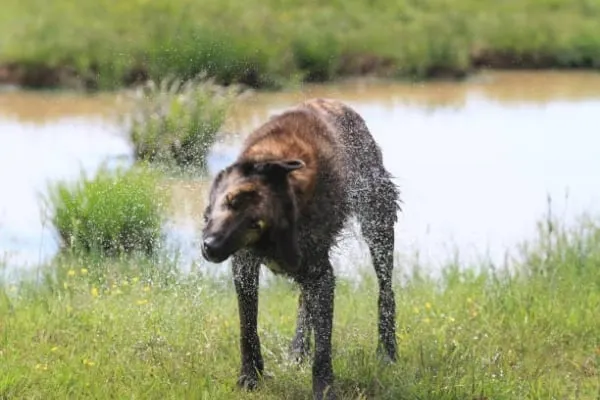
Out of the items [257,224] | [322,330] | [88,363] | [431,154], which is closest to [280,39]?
[431,154]

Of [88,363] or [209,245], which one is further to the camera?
[88,363]

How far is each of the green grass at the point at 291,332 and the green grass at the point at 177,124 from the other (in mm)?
4029

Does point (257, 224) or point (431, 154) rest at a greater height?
Answer: point (431, 154)

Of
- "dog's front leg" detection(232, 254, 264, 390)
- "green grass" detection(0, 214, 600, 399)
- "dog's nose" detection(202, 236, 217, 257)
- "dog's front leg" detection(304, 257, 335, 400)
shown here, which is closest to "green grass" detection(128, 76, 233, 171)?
"green grass" detection(0, 214, 600, 399)

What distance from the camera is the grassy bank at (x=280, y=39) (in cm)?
1762

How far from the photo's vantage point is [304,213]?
5477mm

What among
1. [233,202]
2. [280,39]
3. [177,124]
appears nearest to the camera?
[233,202]

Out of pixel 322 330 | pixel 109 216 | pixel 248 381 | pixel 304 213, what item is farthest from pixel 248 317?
pixel 109 216

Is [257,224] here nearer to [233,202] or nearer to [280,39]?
[233,202]

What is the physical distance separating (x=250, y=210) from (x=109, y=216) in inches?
173

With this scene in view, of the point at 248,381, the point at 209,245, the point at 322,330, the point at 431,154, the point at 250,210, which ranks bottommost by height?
the point at 248,381

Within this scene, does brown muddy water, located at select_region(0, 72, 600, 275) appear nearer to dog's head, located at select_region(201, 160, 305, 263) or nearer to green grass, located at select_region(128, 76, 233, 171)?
green grass, located at select_region(128, 76, 233, 171)

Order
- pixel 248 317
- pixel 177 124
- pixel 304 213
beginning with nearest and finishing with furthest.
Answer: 1. pixel 304 213
2. pixel 248 317
3. pixel 177 124

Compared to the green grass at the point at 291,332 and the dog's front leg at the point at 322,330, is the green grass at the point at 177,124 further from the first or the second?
the dog's front leg at the point at 322,330
